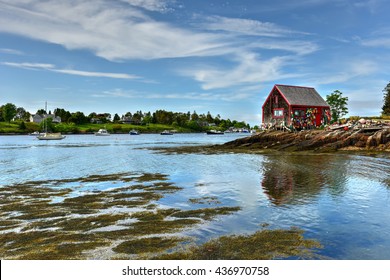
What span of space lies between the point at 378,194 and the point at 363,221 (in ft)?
20.1

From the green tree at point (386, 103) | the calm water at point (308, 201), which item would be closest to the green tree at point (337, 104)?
the green tree at point (386, 103)

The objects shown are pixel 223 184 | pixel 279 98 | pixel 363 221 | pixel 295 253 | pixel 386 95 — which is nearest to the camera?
pixel 295 253

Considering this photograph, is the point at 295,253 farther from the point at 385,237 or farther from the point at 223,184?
the point at 223,184

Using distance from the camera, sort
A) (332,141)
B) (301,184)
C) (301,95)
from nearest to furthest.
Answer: (301,184) < (332,141) < (301,95)

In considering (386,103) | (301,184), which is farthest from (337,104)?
(301,184)

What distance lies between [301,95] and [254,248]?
7231 cm

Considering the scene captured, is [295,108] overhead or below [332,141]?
overhead

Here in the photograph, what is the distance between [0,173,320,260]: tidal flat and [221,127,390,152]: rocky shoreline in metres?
37.9

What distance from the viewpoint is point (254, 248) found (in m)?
9.32

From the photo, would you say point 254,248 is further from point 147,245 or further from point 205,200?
point 205,200

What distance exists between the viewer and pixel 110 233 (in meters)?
10.9
